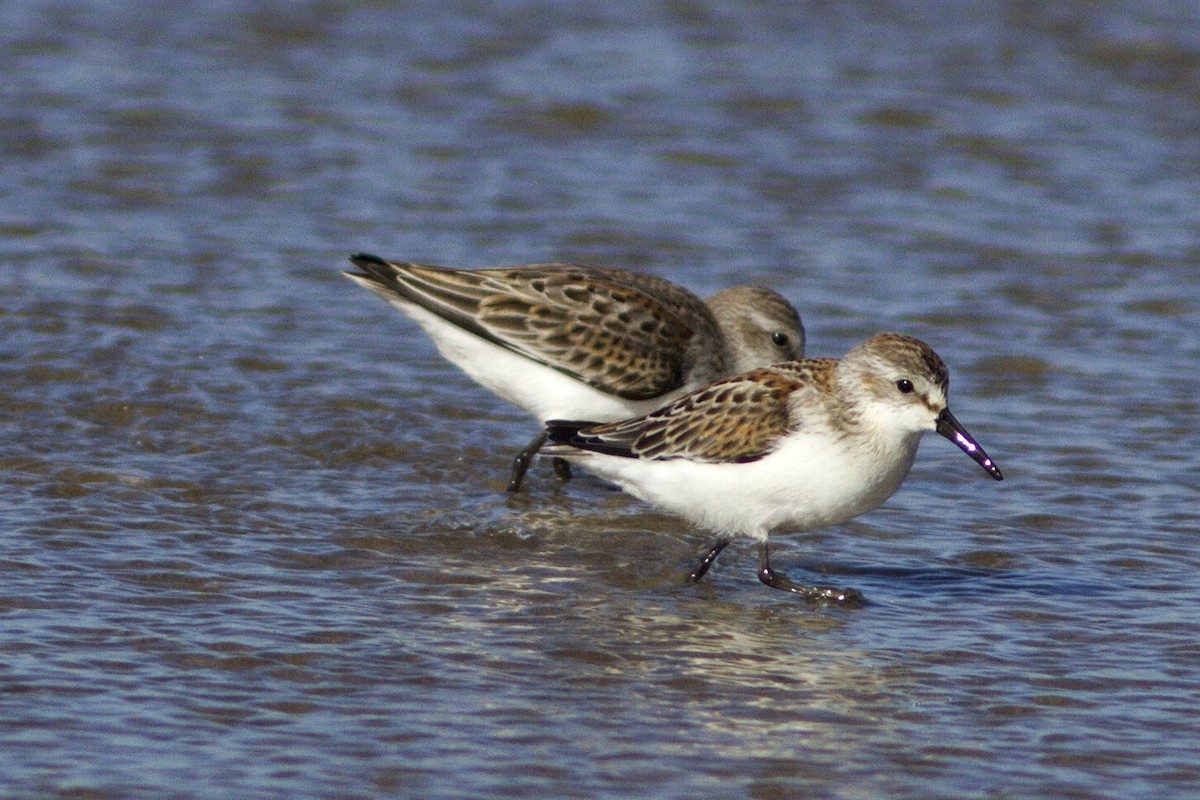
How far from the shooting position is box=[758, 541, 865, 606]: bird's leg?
8.70 metres

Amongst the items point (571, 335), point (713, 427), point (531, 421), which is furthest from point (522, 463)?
point (713, 427)

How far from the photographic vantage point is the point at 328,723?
686 centimetres

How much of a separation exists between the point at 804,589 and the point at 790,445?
0.71 m

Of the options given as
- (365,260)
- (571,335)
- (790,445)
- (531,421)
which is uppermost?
(365,260)

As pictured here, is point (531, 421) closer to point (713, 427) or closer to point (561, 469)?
point (561, 469)

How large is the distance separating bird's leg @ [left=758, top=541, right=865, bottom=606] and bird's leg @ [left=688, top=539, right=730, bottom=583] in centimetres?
20

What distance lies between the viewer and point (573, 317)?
10688 mm

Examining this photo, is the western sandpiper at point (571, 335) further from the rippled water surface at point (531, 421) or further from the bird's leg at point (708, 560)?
the bird's leg at point (708, 560)

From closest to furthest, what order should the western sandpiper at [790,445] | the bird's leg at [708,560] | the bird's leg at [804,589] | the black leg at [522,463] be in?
the western sandpiper at [790,445] → the bird's leg at [804,589] → the bird's leg at [708,560] → the black leg at [522,463]

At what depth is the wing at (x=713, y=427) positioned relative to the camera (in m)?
A: 8.70

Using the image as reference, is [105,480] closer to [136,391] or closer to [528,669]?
[136,391]

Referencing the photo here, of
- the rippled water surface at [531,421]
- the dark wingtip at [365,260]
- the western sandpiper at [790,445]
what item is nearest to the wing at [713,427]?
the western sandpiper at [790,445]

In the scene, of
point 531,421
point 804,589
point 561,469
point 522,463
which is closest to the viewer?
point 804,589

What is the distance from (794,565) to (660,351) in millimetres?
1741
